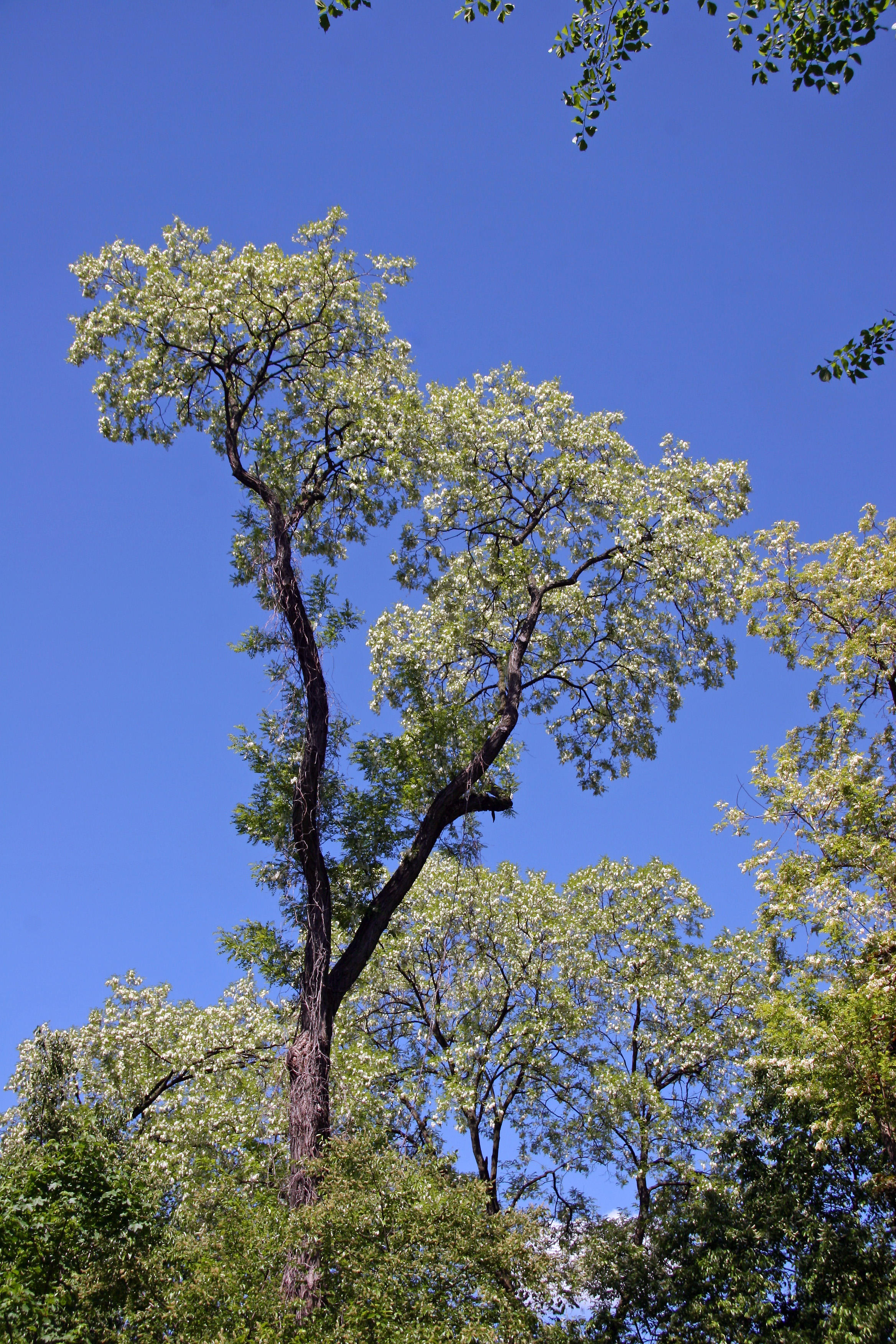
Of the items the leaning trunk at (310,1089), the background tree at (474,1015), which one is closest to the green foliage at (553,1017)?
the background tree at (474,1015)

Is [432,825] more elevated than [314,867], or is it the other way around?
[432,825]

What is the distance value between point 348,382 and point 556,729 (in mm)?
6271

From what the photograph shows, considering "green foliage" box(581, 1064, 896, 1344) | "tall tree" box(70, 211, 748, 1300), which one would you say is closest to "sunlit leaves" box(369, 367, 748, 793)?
"tall tree" box(70, 211, 748, 1300)

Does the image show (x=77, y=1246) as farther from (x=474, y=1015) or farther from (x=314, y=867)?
(x=474, y=1015)

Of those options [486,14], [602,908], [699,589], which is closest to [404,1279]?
[699,589]

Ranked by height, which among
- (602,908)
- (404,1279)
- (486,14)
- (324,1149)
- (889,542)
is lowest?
(404,1279)

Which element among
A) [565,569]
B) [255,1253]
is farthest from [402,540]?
[255,1253]

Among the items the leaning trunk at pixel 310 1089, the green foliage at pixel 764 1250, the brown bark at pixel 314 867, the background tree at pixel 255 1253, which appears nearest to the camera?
the background tree at pixel 255 1253

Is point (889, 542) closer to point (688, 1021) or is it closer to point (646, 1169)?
point (688, 1021)

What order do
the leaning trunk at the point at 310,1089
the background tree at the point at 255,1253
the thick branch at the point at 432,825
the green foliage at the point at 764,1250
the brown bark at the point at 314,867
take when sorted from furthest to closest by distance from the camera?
the green foliage at the point at 764,1250 < the thick branch at the point at 432,825 < the brown bark at the point at 314,867 < the leaning trunk at the point at 310,1089 < the background tree at the point at 255,1253

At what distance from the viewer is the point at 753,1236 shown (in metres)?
13.5

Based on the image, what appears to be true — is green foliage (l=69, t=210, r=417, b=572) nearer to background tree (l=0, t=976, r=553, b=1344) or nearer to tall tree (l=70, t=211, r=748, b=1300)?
tall tree (l=70, t=211, r=748, b=1300)

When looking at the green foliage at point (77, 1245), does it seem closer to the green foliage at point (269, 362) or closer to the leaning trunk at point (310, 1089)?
the leaning trunk at point (310, 1089)

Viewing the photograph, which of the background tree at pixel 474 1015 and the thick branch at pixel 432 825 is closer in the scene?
the thick branch at pixel 432 825
